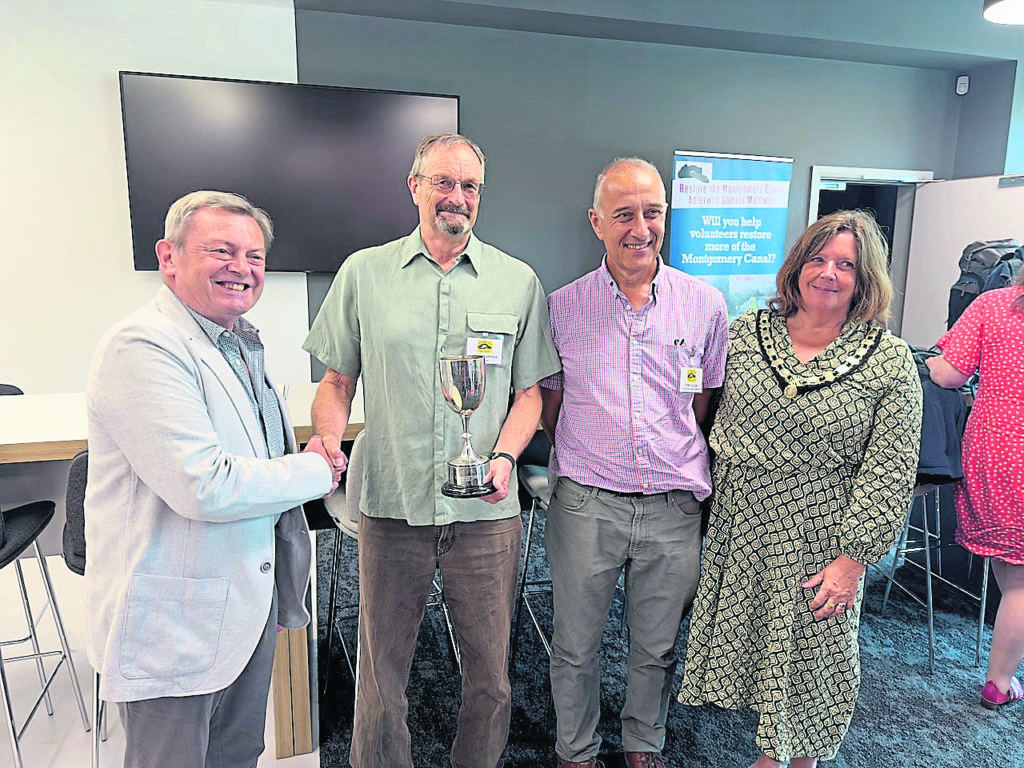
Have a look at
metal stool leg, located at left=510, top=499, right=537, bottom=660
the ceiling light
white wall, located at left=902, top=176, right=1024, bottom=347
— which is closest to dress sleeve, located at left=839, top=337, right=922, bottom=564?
metal stool leg, located at left=510, top=499, right=537, bottom=660

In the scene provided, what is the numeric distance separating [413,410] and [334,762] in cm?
118

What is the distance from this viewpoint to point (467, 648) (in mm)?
1746

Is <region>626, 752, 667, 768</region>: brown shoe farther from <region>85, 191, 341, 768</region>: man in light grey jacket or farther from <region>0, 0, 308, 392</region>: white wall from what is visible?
<region>0, 0, 308, 392</region>: white wall

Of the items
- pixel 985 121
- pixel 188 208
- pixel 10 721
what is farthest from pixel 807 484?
pixel 985 121

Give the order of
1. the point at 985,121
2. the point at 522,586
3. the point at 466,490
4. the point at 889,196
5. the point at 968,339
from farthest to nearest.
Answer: the point at 889,196 < the point at 985,121 < the point at 522,586 < the point at 968,339 < the point at 466,490

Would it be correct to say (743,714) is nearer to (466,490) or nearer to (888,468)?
(888,468)

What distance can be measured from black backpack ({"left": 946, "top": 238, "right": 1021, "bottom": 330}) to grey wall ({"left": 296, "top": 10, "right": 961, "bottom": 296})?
1624 millimetres

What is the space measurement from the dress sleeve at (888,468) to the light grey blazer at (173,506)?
1.25 metres

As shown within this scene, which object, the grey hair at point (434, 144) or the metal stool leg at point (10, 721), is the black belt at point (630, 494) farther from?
the metal stool leg at point (10, 721)

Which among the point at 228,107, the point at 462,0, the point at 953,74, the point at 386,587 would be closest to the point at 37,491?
the point at 386,587

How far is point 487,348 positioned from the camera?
1639mm

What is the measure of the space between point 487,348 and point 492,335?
0.03 m

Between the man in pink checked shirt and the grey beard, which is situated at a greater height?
the grey beard

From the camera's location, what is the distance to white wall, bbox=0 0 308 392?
375 centimetres
